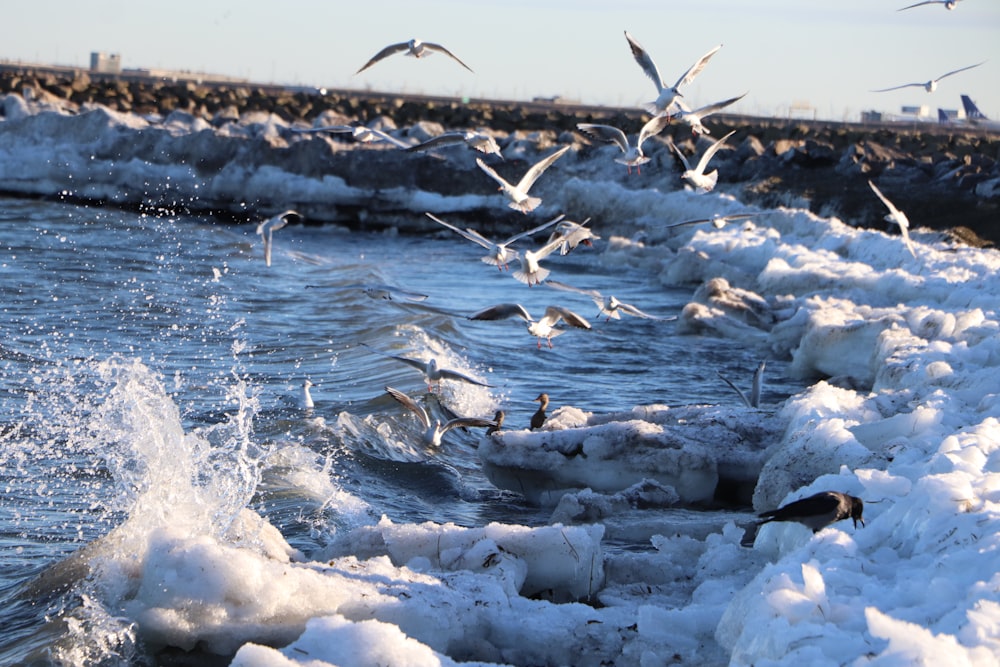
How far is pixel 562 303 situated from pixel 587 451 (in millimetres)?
12706

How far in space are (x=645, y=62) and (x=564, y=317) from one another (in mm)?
2167

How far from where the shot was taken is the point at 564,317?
10062mm

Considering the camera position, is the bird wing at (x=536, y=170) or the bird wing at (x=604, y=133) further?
the bird wing at (x=604, y=133)

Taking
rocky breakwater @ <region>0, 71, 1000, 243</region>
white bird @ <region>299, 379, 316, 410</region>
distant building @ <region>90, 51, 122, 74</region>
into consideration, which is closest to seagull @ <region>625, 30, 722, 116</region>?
white bird @ <region>299, 379, 316, 410</region>

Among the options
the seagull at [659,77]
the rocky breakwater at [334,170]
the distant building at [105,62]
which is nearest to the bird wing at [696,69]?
the seagull at [659,77]

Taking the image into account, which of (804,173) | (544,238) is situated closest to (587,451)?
(544,238)

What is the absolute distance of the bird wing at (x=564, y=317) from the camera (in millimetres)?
9969

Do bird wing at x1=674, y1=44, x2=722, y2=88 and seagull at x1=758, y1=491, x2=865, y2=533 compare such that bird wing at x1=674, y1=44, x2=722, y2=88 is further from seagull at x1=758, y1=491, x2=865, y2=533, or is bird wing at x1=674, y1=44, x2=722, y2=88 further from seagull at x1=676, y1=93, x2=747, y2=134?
seagull at x1=758, y1=491, x2=865, y2=533

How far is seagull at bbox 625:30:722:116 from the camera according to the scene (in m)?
9.99

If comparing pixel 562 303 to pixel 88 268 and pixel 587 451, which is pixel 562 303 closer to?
pixel 88 268

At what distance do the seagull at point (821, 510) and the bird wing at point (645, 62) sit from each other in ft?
18.9

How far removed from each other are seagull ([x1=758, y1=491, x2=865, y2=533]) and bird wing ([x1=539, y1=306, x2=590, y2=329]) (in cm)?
488

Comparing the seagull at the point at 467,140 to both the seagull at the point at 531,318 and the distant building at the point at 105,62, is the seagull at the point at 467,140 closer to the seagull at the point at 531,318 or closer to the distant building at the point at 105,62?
the seagull at the point at 531,318

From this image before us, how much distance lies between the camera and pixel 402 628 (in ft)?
16.1
